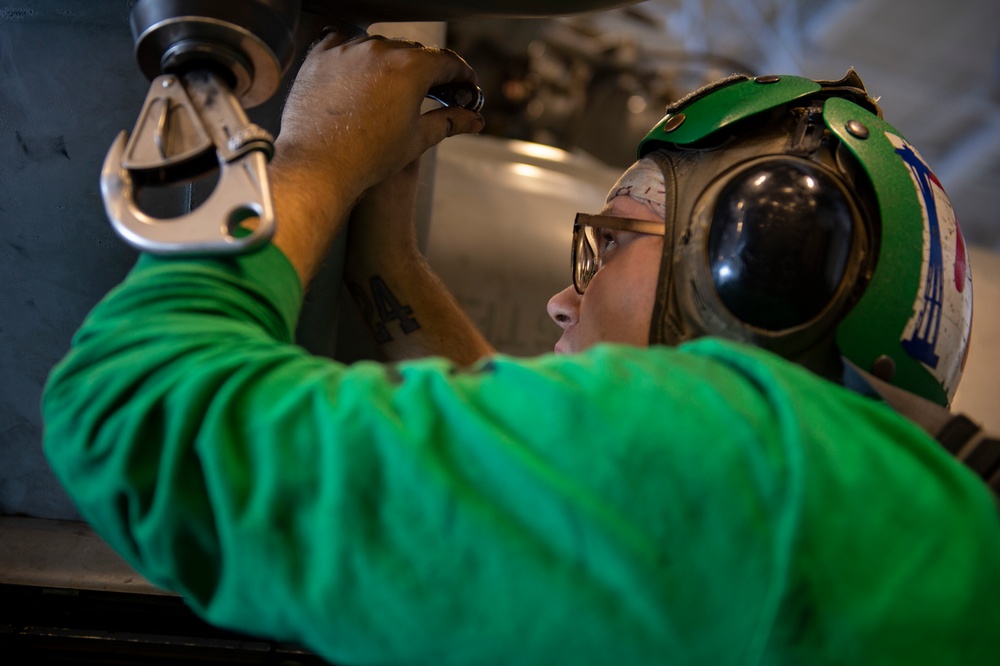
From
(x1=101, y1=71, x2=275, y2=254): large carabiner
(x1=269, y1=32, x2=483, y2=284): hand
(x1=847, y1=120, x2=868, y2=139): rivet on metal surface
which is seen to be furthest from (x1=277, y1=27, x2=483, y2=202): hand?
(x1=847, y1=120, x2=868, y2=139): rivet on metal surface

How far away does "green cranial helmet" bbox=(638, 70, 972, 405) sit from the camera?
2.72 feet

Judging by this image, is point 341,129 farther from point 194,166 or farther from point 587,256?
point 587,256

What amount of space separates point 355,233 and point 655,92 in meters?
2.13

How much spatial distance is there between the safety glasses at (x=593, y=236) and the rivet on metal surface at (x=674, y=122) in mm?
129

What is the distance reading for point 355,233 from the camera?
1144 millimetres

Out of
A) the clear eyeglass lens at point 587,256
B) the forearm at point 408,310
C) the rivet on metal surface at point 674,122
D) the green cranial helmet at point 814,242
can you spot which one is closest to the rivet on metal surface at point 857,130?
the green cranial helmet at point 814,242

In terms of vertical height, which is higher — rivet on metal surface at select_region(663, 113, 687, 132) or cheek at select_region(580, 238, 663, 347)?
rivet on metal surface at select_region(663, 113, 687, 132)

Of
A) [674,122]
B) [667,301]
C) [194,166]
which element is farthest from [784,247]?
[194,166]

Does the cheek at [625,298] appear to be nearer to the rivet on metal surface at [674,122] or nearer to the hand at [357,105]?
the rivet on metal surface at [674,122]

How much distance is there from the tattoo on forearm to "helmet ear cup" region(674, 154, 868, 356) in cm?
47

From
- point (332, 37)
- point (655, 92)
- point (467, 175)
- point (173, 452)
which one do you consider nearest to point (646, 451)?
point (173, 452)

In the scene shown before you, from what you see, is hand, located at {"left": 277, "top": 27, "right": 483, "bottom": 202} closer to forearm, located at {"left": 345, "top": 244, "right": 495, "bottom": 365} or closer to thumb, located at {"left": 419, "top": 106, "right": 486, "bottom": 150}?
thumb, located at {"left": 419, "top": 106, "right": 486, "bottom": 150}

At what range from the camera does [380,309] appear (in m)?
1.19

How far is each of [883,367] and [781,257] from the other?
172mm
